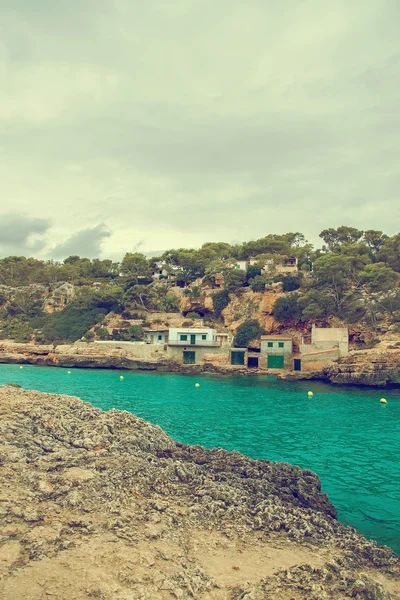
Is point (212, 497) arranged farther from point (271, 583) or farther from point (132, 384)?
point (132, 384)

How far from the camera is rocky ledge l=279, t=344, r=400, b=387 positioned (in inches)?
1585

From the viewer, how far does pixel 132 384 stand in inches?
1587

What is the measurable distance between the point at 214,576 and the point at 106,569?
6.82 ft

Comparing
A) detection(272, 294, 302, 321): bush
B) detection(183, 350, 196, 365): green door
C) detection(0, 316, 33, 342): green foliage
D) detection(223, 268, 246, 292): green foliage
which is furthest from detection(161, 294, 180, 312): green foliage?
detection(0, 316, 33, 342): green foliage

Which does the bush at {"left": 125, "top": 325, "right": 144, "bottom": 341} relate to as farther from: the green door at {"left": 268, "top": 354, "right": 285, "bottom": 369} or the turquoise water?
the green door at {"left": 268, "top": 354, "right": 285, "bottom": 369}

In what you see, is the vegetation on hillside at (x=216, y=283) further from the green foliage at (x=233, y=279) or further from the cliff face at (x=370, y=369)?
the cliff face at (x=370, y=369)

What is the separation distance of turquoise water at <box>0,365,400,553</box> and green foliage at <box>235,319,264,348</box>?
9.25 m

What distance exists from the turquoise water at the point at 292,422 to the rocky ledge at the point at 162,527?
217cm

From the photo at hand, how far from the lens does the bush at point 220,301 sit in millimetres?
63500

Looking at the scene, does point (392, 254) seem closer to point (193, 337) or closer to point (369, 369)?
point (369, 369)

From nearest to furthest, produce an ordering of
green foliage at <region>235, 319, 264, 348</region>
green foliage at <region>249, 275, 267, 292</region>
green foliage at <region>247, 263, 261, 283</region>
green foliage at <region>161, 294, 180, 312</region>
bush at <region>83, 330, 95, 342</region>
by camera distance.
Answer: green foliage at <region>235, 319, 264, 348</region> → green foliage at <region>249, 275, 267, 292</region> → bush at <region>83, 330, 95, 342</region> → green foliage at <region>247, 263, 261, 283</region> → green foliage at <region>161, 294, 180, 312</region>

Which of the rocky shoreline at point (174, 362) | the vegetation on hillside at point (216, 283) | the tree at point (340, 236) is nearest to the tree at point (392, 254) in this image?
the vegetation on hillside at point (216, 283)

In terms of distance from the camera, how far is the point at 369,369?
1628 inches

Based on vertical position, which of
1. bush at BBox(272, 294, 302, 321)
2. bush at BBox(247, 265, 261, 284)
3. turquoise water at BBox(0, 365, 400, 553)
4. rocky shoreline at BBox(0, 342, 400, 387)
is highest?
bush at BBox(247, 265, 261, 284)
